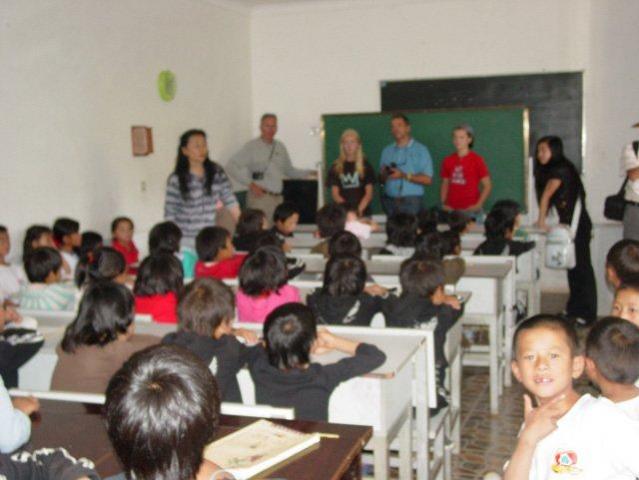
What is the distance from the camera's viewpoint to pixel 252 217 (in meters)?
5.39

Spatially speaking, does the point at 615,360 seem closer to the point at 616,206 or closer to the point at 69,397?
the point at 69,397

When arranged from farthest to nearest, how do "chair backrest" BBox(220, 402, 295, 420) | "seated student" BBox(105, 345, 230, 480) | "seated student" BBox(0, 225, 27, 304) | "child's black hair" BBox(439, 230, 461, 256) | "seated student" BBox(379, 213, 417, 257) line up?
"seated student" BBox(379, 213, 417, 257) < "child's black hair" BBox(439, 230, 461, 256) < "seated student" BBox(0, 225, 27, 304) < "chair backrest" BBox(220, 402, 295, 420) < "seated student" BBox(105, 345, 230, 480)

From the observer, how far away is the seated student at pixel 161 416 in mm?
1196

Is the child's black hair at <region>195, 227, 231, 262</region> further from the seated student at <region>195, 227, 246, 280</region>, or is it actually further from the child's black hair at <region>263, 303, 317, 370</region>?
the child's black hair at <region>263, 303, 317, 370</region>

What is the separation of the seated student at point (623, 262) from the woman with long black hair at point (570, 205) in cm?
265

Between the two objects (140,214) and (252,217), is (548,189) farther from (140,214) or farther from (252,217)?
(140,214)

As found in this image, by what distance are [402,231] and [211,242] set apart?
132cm

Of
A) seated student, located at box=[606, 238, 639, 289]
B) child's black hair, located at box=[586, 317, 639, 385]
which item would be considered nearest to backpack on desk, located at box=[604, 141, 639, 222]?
seated student, located at box=[606, 238, 639, 289]

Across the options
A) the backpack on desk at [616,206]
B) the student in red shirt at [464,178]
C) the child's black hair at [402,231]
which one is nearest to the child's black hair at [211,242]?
the child's black hair at [402,231]

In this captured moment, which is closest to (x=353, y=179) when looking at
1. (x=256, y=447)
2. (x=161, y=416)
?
(x=256, y=447)

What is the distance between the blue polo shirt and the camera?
276 inches

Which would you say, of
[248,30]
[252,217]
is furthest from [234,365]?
[248,30]

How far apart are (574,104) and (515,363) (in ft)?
19.8

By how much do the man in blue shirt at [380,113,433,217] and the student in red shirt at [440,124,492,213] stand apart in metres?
0.18
